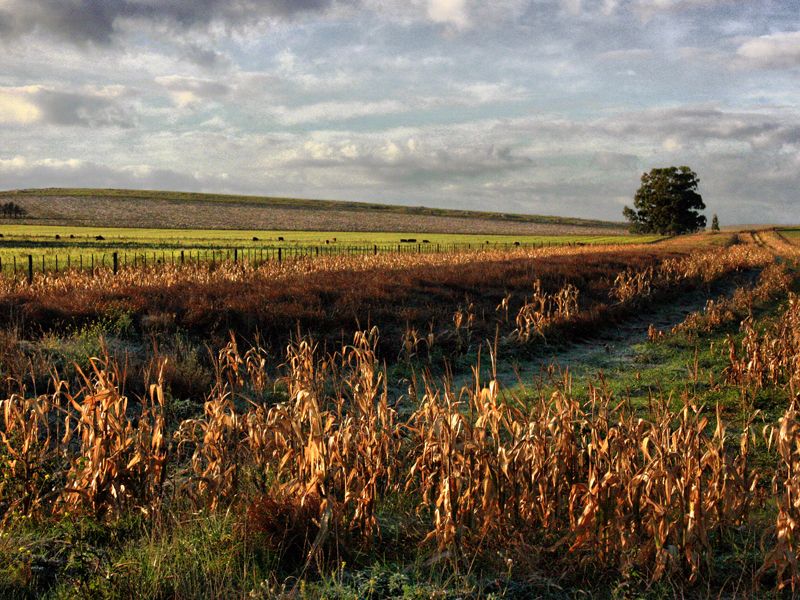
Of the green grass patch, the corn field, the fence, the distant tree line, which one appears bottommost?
the corn field

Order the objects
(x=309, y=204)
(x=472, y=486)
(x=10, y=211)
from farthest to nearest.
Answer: (x=309, y=204), (x=10, y=211), (x=472, y=486)

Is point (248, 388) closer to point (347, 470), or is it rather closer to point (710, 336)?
point (347, 470)

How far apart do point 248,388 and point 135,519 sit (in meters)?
4.62

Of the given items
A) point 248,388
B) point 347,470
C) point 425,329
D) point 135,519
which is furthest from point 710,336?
point 135,519

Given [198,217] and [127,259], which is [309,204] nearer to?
[198,217]

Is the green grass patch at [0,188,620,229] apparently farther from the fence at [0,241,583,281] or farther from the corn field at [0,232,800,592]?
the corn field at [0,232,800,592]

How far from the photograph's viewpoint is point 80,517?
493 centimetres

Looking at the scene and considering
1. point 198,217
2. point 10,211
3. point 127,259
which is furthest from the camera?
point 198,217

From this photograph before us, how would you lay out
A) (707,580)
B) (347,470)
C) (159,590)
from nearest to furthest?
(159,590)
(707,580)
(347,470)

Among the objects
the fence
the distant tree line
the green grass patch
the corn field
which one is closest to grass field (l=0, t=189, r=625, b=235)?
the distant tree line

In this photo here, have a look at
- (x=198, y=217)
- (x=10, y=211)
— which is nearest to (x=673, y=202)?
(x=198, y=217)

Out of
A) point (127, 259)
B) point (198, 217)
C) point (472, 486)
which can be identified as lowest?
point (472, 486)

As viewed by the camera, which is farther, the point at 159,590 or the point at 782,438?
the point at 782,438

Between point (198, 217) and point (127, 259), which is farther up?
point (198, 217)
